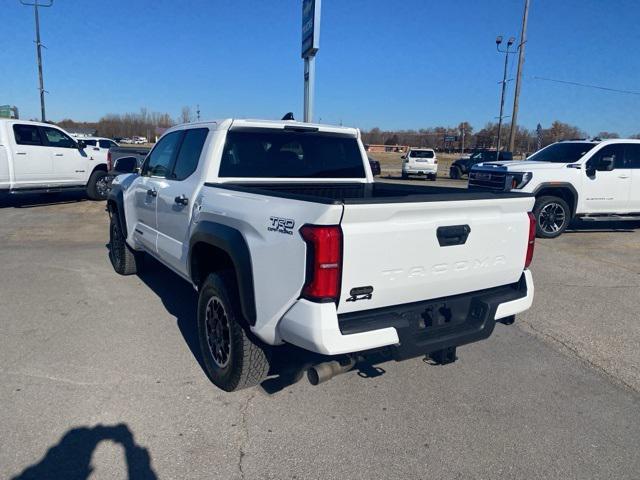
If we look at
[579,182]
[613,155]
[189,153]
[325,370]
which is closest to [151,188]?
[189,153]

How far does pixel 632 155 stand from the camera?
998 cm

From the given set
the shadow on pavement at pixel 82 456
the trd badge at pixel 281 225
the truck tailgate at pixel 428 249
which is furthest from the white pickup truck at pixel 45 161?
the truck tailgate at pixel 428 249

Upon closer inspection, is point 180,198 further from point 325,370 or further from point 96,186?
point 96,186

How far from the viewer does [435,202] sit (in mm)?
2770

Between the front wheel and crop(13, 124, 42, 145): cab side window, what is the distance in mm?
11913

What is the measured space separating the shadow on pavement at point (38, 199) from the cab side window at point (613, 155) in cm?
1359

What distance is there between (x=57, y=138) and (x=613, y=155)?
43.9 ft

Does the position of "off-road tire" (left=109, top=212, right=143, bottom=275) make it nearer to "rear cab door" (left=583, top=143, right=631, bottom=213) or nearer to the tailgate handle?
the tailgate handle

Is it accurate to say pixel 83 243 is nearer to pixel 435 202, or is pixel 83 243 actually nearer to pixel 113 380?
pixel 113 380

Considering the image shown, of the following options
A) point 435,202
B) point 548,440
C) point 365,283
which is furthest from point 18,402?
point 548,440

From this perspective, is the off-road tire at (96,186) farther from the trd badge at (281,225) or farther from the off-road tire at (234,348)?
the trd badge at (281,225)

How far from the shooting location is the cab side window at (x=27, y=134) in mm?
11578

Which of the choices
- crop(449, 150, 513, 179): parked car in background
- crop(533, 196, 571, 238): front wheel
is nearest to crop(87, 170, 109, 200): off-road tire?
crop(533, 196, 571, 238): front wheel

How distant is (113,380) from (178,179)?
1778 millimetres
